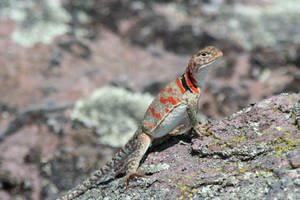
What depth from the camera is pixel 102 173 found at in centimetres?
565

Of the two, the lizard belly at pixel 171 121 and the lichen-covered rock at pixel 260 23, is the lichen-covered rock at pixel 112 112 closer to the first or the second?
the lizard belly at pixel 171 121

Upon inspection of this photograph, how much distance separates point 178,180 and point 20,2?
1213cm

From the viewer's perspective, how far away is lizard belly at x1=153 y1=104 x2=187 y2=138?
5518mm

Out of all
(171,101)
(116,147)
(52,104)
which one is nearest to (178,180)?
(171,101)

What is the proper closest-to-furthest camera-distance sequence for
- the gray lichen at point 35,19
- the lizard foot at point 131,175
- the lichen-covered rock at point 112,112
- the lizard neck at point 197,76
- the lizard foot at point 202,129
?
the lizard foot at point 131,175 → the lizard foot at point 202,129 → the lizard neck at point 197,76 → the lichen-covered rock at point 112,112 → the gray lichen at point 35,19

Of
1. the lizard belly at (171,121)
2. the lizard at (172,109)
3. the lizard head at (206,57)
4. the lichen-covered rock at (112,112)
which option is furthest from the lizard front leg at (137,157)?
the lichen-covered rock at (112,112)

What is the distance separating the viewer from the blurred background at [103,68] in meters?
9.51

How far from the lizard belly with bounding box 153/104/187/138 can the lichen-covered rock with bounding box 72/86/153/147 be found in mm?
4028

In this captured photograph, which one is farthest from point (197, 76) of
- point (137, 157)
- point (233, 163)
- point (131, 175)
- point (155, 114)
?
point (131, 175)

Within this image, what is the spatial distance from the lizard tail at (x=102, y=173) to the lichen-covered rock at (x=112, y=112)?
367cm

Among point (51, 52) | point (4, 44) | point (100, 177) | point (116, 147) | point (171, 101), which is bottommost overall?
point (116, 147)

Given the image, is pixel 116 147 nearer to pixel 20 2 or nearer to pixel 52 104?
pixel 52 104

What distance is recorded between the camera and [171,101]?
556 cm

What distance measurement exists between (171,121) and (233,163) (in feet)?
4.35
